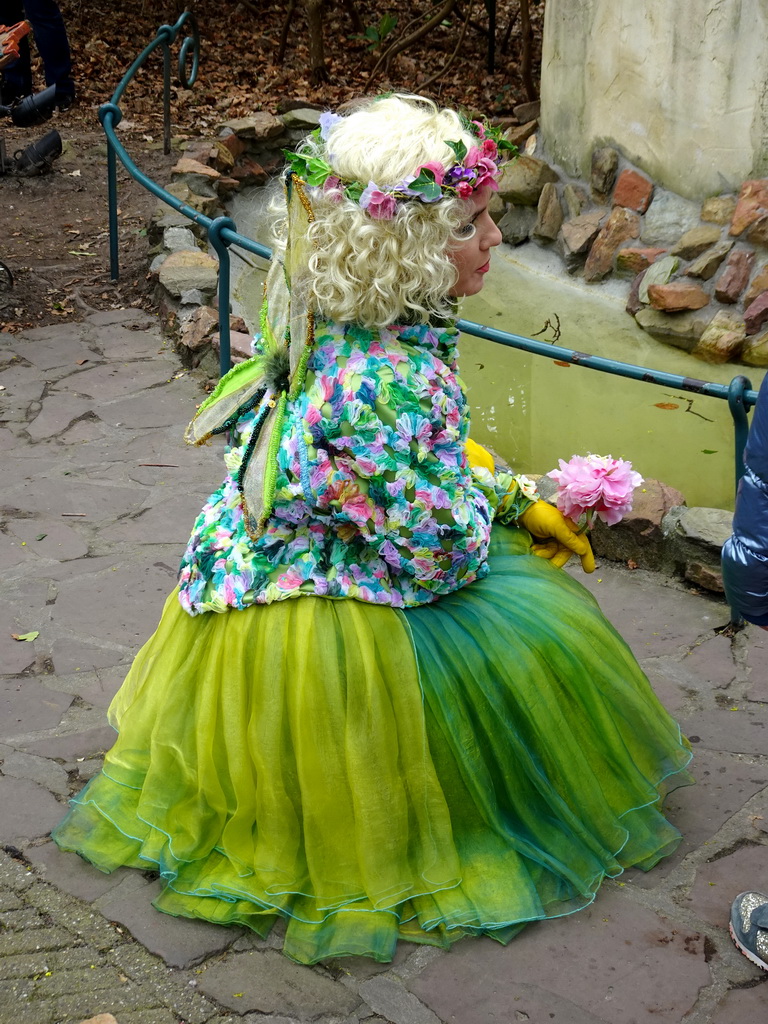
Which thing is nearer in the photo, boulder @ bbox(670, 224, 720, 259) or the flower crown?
the flower crown

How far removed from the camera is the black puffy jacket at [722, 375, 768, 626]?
1858 millimetres

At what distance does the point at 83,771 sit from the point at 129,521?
4.82ft

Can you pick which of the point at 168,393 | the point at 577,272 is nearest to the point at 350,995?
the point at 168,393

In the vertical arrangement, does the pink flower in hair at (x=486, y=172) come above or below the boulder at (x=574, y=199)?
above

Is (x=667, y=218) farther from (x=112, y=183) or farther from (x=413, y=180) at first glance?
(x=413, y=180)

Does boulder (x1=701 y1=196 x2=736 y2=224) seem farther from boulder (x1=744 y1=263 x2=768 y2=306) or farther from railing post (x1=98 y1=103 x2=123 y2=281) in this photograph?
railing post (x1=98 y1=103 x2=123 y2=281)

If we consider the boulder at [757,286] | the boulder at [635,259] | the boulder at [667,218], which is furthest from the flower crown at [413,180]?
the boulder at [667,218]

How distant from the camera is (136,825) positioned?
2609 mm

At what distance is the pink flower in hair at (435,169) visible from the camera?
2.17 metres

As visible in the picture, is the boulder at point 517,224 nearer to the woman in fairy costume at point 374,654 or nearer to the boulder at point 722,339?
the boulder at point 722,339

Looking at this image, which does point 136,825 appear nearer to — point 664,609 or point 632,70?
point 664,609

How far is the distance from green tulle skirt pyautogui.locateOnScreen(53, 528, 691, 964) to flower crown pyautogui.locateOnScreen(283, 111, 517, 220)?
0.81m

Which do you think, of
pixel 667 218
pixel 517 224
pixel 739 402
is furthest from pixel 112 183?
pixel 739 402

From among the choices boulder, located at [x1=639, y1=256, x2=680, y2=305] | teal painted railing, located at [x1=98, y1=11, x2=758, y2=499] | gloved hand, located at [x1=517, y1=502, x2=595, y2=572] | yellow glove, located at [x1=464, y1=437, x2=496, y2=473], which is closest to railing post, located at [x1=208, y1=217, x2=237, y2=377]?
teal painted railing, located at [x1=98, y1=11, x2=758, y2=499]
